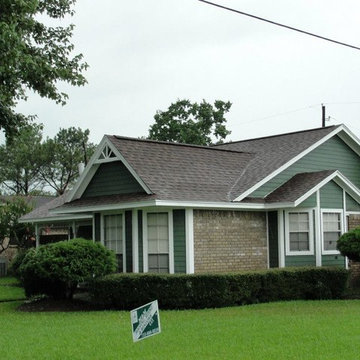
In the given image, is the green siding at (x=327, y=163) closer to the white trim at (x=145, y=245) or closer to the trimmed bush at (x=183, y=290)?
the trimmed bush at (x=183, y=290)

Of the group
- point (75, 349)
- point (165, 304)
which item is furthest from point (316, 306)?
point (75, 349)

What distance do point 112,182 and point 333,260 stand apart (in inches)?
309

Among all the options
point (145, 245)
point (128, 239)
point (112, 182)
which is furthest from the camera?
point (112, 182)

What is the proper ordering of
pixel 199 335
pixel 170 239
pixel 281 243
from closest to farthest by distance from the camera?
pixel 199 335 → pixel 170 239 → pixel 281 243

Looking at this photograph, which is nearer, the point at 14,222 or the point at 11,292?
the point at 11,292

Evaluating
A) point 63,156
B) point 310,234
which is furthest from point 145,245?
point 63,156

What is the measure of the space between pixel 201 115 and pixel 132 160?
107 feet

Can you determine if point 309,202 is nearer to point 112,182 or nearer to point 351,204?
point 351,204

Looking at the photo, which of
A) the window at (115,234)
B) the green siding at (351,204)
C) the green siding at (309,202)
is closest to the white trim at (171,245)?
the window at (115,234)

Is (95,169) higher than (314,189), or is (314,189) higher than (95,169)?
(95,169)

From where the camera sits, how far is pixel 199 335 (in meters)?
14.7

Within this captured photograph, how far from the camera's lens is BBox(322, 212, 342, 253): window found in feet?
81.7

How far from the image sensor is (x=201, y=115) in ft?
182

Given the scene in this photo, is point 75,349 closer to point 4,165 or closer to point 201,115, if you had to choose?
point 201,115
